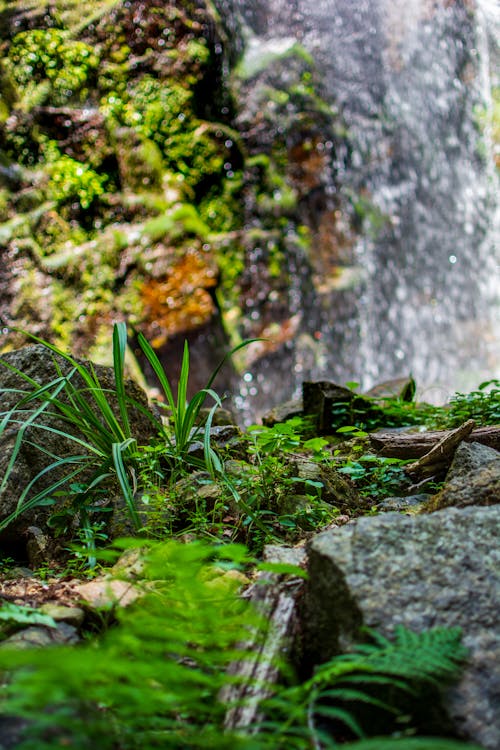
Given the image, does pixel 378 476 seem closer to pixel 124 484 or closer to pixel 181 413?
pixel 181 413

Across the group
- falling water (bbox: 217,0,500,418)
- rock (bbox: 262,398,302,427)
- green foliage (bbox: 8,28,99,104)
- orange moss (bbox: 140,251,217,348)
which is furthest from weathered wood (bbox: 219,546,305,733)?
green foliage (bbox: 8,28,99,104)

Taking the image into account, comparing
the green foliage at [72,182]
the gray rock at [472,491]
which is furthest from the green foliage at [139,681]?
the green foliage at [72,182]

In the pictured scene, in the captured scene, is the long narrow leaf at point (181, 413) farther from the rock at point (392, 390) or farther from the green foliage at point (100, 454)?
the rock at point (392, 390)

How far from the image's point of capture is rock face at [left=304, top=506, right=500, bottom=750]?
44.3 inches

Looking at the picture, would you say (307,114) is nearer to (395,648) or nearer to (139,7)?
(139,7)

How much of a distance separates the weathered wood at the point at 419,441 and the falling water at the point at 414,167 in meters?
4.78

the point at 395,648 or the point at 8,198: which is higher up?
the point at 8,198

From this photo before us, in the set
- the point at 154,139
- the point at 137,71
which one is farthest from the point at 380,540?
the point at 137,71

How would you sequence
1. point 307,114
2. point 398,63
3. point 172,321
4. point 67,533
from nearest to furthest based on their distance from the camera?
point 67,533, point 172,321, point 307,114, point 398,63

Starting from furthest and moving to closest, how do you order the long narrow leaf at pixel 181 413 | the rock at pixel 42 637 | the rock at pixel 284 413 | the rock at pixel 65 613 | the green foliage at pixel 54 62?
1. the green foliage at pixel 54 62
2. the rock at pixel 284 413
3. the long narrow leaf at pixel 181 413
4. the rock at pixel 65 613
5. the rock at pixel 42 637

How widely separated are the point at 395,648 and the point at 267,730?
0.87 feet

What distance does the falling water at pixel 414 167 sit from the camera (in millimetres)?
7809

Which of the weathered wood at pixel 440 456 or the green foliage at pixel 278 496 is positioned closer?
the green foliage at pixel 278 496

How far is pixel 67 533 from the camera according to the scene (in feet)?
7.27
